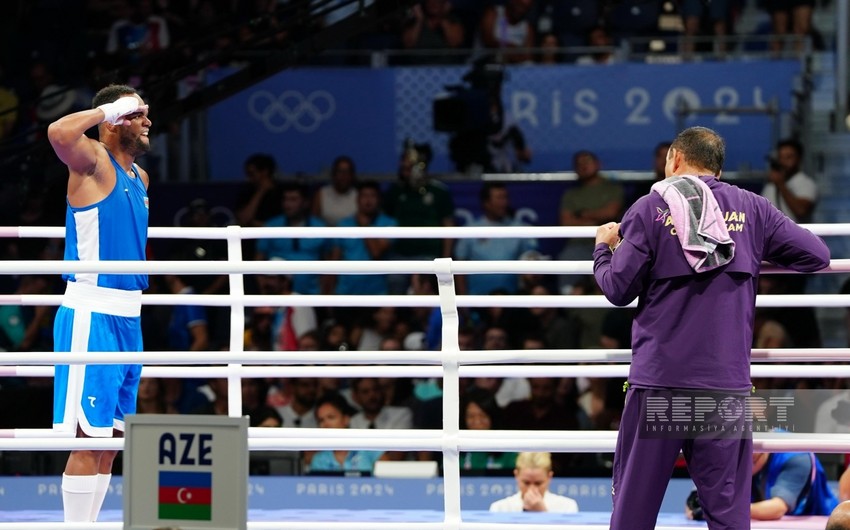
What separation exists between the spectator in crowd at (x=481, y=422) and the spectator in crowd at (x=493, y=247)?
151 centimetres

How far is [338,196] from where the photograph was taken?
35.1 ft

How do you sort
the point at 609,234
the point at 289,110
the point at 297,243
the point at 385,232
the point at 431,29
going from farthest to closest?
the point at 431,29 → the point at 289,110 → the point at 297,243 → the point at 385,232 → the point at 609,234

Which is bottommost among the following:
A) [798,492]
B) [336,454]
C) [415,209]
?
[336,454]

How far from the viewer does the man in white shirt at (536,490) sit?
6.68m

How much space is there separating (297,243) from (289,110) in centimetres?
179

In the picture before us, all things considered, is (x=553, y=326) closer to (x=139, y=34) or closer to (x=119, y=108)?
(x=119, y=108)

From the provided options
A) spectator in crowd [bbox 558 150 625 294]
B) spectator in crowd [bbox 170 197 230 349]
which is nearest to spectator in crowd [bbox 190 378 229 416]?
spectator in crowd [bbox 170 197 230 349]

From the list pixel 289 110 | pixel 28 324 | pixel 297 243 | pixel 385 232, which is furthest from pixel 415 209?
pixel 385 232

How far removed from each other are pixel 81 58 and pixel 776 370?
9389mm

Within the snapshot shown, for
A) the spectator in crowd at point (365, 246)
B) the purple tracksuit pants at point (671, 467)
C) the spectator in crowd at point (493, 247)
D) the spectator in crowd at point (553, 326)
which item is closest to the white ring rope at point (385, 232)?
the purple tracksuit pants at point (671, 467)

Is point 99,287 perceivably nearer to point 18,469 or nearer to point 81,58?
point 18,469

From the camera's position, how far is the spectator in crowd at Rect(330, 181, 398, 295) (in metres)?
10.3

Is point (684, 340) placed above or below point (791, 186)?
below

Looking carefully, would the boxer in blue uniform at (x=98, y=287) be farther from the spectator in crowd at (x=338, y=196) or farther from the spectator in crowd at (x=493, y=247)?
the spectator in crowd at (x=338, y=196)
